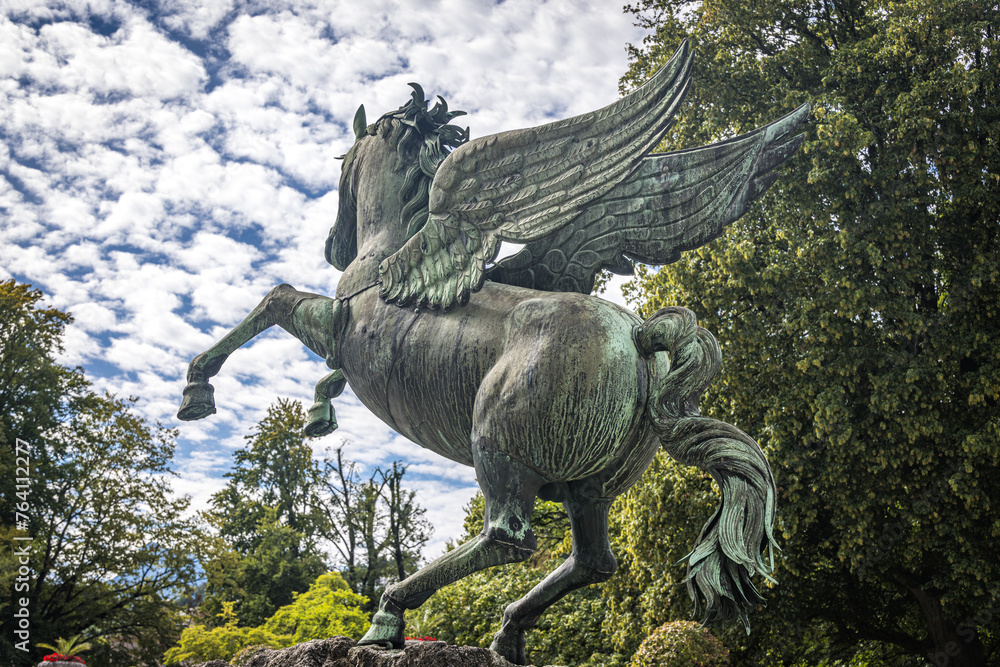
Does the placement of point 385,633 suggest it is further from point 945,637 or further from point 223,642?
point 223,642

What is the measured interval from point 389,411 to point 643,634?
9.03m

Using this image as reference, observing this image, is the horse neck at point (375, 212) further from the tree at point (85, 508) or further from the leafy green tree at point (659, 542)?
the tree at point (85, 508)

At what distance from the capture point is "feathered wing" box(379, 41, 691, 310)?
306 cm

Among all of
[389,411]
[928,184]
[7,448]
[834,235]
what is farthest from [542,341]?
[7,448]

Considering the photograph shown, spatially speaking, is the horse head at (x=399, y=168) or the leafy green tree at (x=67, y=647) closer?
the horse head at (x=399, y=168)

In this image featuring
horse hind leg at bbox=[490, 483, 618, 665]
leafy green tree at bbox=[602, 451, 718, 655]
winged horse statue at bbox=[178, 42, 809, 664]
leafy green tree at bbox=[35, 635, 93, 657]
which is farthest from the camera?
leafy green tree at bbox=[35, 635, 93, 657]

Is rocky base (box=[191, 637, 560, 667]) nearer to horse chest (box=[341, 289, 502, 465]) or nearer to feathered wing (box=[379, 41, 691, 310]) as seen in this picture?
horse chest (box=[341, 289, 502, 465])

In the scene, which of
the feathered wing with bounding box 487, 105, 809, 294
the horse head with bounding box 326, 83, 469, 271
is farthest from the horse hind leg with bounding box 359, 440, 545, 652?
the horse head with bounding box 326, 83, 469, 271

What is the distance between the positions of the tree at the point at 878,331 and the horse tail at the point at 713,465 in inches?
286

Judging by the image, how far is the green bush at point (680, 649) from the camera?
26.3ft

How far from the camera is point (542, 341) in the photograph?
2.89 meters

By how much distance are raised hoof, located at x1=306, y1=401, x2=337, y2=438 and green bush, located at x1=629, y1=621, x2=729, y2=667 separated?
18.3 feet

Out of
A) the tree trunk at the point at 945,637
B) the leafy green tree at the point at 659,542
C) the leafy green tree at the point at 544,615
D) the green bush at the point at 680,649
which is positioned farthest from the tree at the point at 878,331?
the leafy green tree at the point at 544,615

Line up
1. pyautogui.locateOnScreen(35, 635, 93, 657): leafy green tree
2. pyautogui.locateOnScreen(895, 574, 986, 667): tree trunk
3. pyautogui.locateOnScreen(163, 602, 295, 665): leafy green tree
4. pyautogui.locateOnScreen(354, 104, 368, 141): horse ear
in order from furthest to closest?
pyautogui.locateOnScreen(163, 602, 295, 665): leafy green tree, pyautogui.locateOnScreen(35, 635, 93, 657): leafy green tree, pyautogui.locateOnScreen(895, 574, 986, 667): tree trunk, pyautogui.locateOnScreen(354, 104, 368, 141): horse ear
